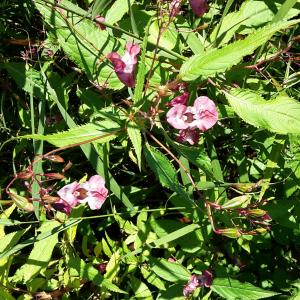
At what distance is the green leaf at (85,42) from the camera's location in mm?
1182

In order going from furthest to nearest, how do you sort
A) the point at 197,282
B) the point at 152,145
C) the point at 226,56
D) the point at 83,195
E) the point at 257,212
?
the point at 152,145 → the point at 197,282 → the point at 83,195 → the point at 257,212 → the point at 226,56

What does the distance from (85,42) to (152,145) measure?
16.8 inches

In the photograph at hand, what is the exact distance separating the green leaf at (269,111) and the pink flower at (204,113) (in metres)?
0.05

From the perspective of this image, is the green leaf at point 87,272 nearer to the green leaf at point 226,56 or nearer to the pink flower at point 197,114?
the pink flower at point 197,114

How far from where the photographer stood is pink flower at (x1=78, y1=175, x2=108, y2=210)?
1250mm

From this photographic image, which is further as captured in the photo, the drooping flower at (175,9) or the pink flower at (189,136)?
the pink flower at (189,136)

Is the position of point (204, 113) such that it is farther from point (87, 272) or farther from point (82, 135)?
point (87, 272)

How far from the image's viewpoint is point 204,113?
3.65 feet

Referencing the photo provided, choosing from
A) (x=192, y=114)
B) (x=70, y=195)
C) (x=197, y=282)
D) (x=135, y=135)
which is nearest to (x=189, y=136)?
(x=192, y=114)

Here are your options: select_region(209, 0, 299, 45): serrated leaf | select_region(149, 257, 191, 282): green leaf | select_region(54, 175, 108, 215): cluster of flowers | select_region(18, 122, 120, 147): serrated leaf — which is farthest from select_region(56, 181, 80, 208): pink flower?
select_region(209, 0, 299, 45): serrated leaf

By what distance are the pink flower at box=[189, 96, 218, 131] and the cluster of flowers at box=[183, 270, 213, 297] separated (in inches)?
20.2

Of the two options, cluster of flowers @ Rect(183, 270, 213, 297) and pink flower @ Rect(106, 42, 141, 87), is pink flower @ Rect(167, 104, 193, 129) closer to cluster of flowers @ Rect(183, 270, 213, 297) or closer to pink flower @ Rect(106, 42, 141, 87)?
pink flower @ Rect(106, 42, 141, 87)

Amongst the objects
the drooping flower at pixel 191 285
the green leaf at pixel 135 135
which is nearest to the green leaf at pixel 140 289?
the drooping flower at pixel 191 285

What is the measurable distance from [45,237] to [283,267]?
941 mm
